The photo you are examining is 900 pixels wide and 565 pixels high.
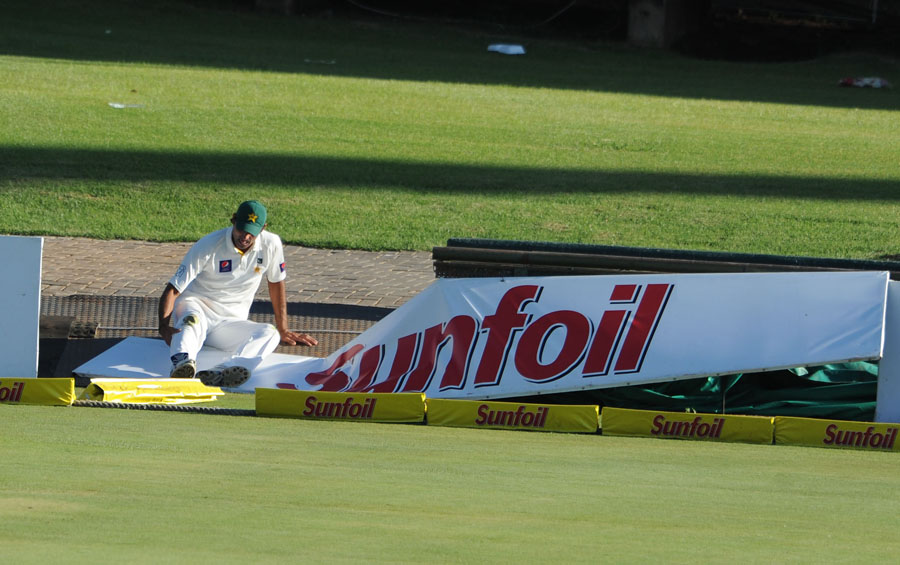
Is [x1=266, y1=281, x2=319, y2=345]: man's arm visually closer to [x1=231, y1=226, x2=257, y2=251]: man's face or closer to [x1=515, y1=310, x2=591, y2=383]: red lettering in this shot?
[x1=231, y1=226, x2=257, y2=251]: man's face

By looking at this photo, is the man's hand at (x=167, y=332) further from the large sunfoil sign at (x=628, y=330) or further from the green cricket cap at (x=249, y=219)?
the large sunfoil sign at (x=628, y=330)

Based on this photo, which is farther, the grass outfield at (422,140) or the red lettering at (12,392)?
the grass outfield at (422,140)

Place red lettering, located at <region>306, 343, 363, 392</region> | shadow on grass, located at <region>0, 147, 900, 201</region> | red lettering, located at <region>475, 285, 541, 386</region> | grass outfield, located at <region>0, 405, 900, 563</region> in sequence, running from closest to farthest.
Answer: grass outfield, located at <region>0, 405, 900, 563</region>
red lettering, located at <region>475, 285, 541, 386</region>
red lettering, located at <region>306, 343, 363, 392</region>
shadow on grass, located at <region>0, 147, 900, 201</region>

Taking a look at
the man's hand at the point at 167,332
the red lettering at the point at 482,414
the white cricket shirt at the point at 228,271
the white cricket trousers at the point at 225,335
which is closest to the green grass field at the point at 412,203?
the red lettering at the point at 482,414

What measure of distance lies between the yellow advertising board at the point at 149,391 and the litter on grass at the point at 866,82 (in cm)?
2765

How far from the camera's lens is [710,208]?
739 inches

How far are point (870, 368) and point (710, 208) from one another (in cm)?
973

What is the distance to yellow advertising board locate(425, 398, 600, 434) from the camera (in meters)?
8.04

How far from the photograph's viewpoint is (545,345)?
29.1ft

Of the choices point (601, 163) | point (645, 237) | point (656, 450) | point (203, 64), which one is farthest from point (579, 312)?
point (203, 64)

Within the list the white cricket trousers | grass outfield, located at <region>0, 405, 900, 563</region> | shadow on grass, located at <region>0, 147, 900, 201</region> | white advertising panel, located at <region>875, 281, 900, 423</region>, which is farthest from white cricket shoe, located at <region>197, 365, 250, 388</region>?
shadow on grass, located at <region>0, 147, 900, 201</region>

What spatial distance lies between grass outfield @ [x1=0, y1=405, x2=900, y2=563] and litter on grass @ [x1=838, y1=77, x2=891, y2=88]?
27.4 meters

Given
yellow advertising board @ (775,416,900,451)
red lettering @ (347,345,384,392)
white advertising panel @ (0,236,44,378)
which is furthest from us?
red lettering @ (347,345,384,392)

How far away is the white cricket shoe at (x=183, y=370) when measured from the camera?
945 cm
